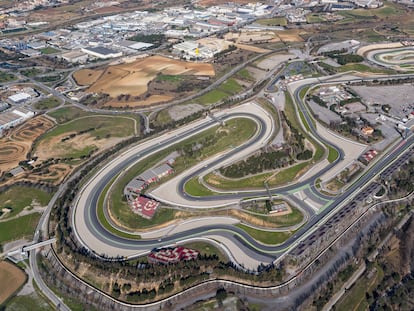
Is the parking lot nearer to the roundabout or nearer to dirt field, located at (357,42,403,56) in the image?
the roundabout

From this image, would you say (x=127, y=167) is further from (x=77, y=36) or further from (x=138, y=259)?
(x=77, y=36)

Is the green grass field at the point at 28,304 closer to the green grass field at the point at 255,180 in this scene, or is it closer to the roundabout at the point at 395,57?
the green grass field at the point at 255,180

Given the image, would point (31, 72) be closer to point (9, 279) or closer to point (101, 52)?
point (101, 52)

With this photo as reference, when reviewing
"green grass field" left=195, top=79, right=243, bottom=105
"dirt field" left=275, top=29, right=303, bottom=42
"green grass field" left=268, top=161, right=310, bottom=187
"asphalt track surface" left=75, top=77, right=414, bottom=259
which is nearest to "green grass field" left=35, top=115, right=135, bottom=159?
"asphalt track surface" left=75, top=77, right=414, bottom=259

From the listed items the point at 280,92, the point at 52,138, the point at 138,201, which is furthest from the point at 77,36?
the point at 138,201

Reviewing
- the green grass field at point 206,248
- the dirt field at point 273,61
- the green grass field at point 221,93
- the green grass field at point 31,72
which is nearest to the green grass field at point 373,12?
the dirt field at point 273,61

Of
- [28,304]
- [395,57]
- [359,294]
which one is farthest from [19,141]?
[395,57]
